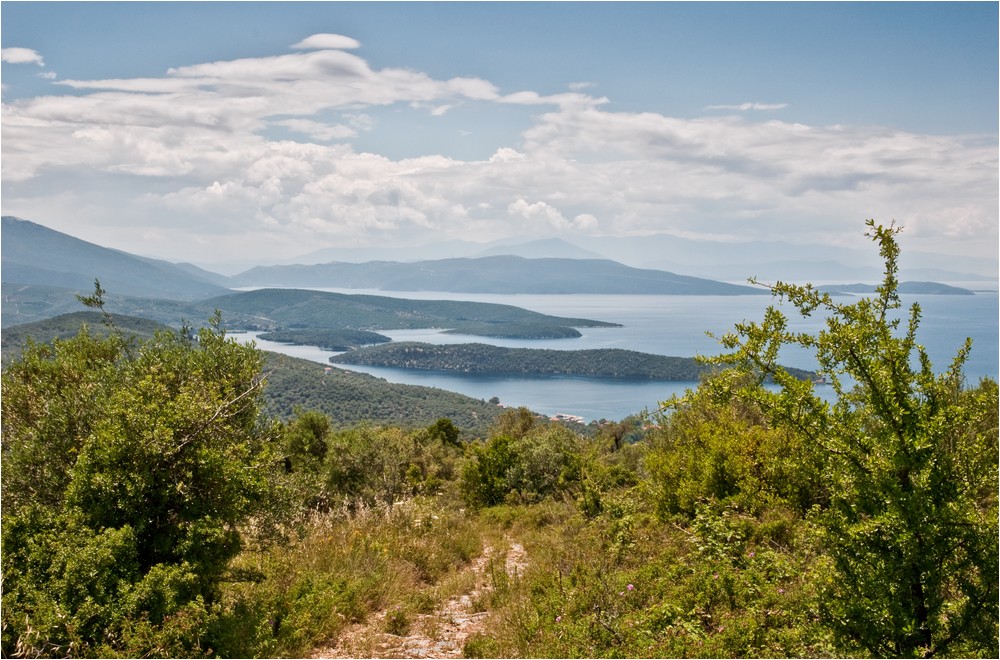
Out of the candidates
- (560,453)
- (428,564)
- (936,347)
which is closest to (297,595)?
(428,564)

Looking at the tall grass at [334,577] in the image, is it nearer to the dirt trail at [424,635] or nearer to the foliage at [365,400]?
the dirt trail at [424,635]

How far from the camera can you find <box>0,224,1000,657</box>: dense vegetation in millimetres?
3898

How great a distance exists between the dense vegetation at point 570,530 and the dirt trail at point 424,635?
0.63ft

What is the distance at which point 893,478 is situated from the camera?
12.6ft

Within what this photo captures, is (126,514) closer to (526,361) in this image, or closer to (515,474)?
(515,474)

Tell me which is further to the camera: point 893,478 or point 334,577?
point 334,577

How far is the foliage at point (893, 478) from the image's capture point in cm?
373

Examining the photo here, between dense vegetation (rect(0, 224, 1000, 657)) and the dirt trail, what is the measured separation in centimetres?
19

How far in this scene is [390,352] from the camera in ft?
628

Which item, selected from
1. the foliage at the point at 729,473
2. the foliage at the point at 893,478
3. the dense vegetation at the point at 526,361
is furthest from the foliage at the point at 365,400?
the foliage at the point at 893,478

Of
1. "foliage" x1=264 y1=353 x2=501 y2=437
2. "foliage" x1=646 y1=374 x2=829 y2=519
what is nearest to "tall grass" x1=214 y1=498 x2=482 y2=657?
"foliage" x1=646 y1=374 x2=829 y2=519

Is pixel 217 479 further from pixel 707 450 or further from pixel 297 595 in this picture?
pixel 707 450

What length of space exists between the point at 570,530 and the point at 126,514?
27.2 feet

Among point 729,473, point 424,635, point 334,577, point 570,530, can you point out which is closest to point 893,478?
point 424,635
